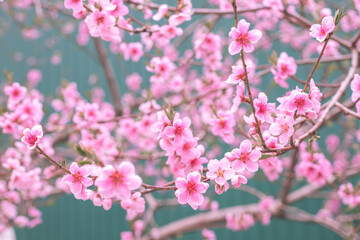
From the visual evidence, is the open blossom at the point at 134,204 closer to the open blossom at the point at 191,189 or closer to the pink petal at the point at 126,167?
the open blossom at the point at 191,189

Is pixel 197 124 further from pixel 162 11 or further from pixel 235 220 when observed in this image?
pixel 162 11

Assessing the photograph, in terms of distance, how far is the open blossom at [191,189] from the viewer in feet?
3.15

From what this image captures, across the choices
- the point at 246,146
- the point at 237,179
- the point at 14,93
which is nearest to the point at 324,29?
the point at 246,146

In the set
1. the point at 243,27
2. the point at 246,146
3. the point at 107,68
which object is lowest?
the point at 246,146

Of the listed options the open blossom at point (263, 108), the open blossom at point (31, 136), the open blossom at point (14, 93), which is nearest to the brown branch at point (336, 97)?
the open blossom at point (263, 108)

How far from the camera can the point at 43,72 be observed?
5.36 m

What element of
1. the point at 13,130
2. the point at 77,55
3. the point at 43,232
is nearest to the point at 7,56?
the point at 77,55

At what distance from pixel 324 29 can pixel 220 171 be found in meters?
0.57

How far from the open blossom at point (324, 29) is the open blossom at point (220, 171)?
511mm

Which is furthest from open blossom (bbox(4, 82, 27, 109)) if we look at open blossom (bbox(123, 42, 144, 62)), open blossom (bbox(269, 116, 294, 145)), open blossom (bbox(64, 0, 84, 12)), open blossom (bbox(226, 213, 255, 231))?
open blossom (bbox(226, 213, 255, 231))

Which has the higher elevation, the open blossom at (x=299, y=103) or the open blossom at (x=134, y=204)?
the open blossom at (x=299, y=103)

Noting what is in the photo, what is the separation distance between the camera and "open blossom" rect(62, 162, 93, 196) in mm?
950

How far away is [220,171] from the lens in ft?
3.14

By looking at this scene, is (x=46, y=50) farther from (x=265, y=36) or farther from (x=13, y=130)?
(x=13, y=130)
